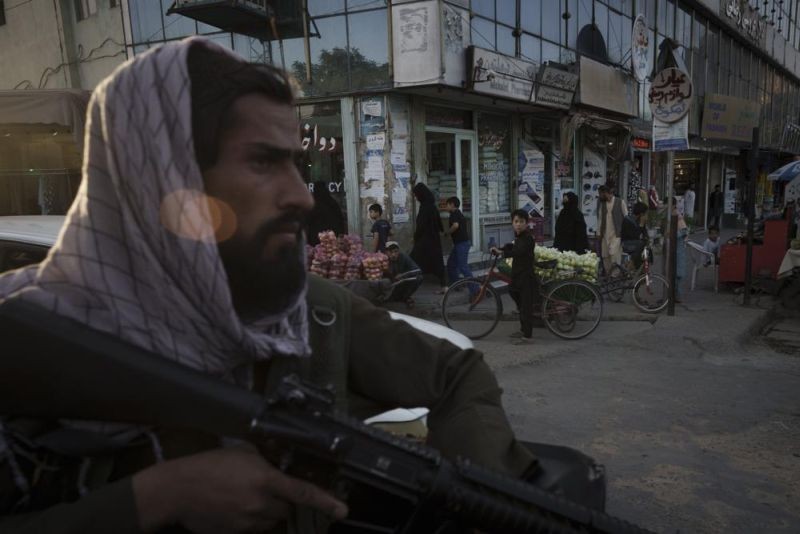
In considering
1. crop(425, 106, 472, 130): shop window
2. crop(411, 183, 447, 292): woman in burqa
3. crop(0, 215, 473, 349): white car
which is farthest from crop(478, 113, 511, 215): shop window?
crop(0, 215, 473, 349): white car

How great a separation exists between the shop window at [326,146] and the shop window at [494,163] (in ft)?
9.94

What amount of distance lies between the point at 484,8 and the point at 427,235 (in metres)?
4.59

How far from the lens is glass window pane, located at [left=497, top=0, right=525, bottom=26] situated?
10.3m

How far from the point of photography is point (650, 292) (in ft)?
24.4

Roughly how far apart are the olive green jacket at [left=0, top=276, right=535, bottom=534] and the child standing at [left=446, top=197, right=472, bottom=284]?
725 cm

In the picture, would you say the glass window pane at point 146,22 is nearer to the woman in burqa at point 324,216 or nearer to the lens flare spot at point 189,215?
the woman in burqa at point 324,216

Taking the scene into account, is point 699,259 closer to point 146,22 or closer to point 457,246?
point 457,246

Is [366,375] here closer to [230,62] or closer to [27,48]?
[230,62]

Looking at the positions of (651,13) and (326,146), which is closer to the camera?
(326,146)

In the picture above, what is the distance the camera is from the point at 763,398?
4.34 metres

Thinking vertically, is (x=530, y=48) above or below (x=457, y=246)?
above

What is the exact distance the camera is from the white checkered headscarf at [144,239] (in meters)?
0.91

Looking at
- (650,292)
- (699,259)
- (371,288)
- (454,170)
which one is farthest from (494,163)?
(371,288)

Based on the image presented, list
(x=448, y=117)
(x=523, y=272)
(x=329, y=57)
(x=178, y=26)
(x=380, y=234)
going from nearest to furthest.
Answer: (x=523, y=272), (x=380, y=234), (x=329, y=57), (x=448, y=117), (x=178, y=26)
